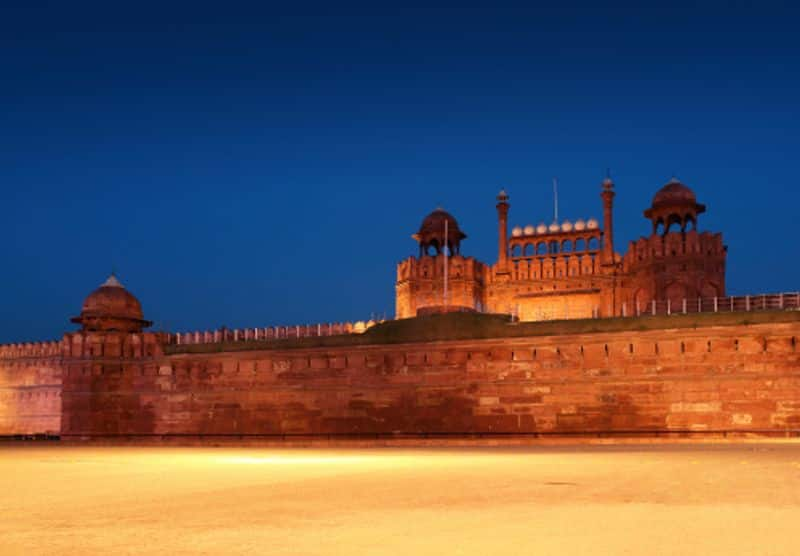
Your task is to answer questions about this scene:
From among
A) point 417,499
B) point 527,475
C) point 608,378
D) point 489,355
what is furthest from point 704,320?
point 417,499

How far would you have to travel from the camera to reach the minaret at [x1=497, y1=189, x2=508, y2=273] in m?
46.2

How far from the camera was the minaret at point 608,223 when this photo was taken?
4338 cm

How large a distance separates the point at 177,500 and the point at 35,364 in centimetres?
3660

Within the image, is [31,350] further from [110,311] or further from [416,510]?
[416,510]

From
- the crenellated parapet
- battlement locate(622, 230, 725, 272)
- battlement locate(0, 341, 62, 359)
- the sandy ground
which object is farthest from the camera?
battlement locate(0, 341, 62, 359)

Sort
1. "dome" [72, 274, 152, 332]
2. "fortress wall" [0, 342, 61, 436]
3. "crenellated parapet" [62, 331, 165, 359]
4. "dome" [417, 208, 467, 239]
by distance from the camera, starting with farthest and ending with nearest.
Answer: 1. "dome" [417, 208, 467, 239]
2. "fortress wall" [0, 342, 61, 436]
3. "dome" [72, 274, 152, 332]
4. "crenellated parapet" [62, 331, 165, 359]

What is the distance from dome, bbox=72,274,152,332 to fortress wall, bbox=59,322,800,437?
247cm

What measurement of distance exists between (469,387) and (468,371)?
55 cm

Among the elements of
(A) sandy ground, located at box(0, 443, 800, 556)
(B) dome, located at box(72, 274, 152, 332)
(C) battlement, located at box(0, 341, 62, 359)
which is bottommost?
(A) sandy ground, located at box(0, 443, 800, 556)

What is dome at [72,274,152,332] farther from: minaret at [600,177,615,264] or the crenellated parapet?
minaret at [600,177,615,264]

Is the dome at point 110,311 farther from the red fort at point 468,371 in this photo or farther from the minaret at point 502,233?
the minaret at point 502,233

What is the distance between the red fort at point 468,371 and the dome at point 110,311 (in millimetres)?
61

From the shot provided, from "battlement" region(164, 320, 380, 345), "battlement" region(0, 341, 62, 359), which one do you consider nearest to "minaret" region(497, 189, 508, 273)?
"battlement" region(164, 320, 380, 345)

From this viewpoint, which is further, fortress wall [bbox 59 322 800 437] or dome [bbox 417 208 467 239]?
dome [bbox 417 208 467 239]
